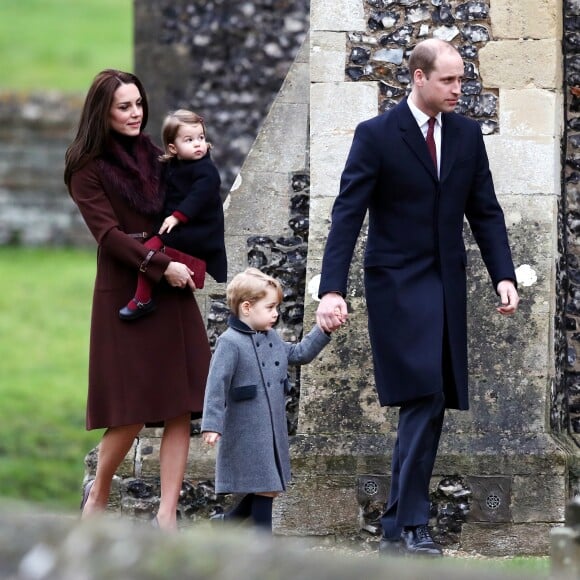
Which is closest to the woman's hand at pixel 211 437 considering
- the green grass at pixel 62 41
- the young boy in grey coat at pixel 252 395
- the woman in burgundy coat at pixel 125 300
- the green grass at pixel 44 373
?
the young boy in grey coat at pixel 252 395

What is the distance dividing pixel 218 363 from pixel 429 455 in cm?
84

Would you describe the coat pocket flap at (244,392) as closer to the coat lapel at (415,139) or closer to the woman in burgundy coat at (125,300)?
the woman in burgundy coat at (125,300)

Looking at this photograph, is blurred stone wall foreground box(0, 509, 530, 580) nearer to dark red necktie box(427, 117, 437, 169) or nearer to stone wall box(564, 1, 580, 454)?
dark red necktie box(427, 117, 437, 169)

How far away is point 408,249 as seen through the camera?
20.1 feet

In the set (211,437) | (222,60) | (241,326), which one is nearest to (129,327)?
(241,326)

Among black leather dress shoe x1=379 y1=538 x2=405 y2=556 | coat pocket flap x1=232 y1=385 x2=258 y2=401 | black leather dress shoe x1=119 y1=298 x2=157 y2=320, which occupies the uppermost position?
black leather dress shoe x1=119 y1=298 x2=157 y2=320

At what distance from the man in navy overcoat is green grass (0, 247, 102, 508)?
5.54 m

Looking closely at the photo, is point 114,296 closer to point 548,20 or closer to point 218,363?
point 218,363

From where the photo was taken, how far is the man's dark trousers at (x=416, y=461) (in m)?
6.08

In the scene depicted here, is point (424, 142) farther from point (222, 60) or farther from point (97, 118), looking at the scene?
point (222, 60)

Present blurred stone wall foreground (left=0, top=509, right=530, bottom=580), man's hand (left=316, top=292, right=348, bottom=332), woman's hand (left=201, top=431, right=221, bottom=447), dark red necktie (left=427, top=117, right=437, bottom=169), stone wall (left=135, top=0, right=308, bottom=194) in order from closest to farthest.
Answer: blurred stone wall foreground (left=0, top=509, right=530, bottom=580) < woman's hand (left=201, top=431, right=221, bottom=447) < man's hand (left=316, top=292, right=348, bottom=332) < dark red necktie (left=427, top=117, right=437, bottom=169) < stone wall (left=135, top=0, right=308, bottom=194)

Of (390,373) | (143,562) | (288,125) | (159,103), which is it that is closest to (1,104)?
(159,103)

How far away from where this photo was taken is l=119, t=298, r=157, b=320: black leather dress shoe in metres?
6.31

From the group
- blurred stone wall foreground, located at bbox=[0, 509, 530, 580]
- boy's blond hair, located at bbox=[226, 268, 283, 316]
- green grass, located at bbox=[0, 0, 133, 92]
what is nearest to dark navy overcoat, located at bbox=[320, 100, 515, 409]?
boy's blond hair, located at bbox=[226, 268, 283, 316]
